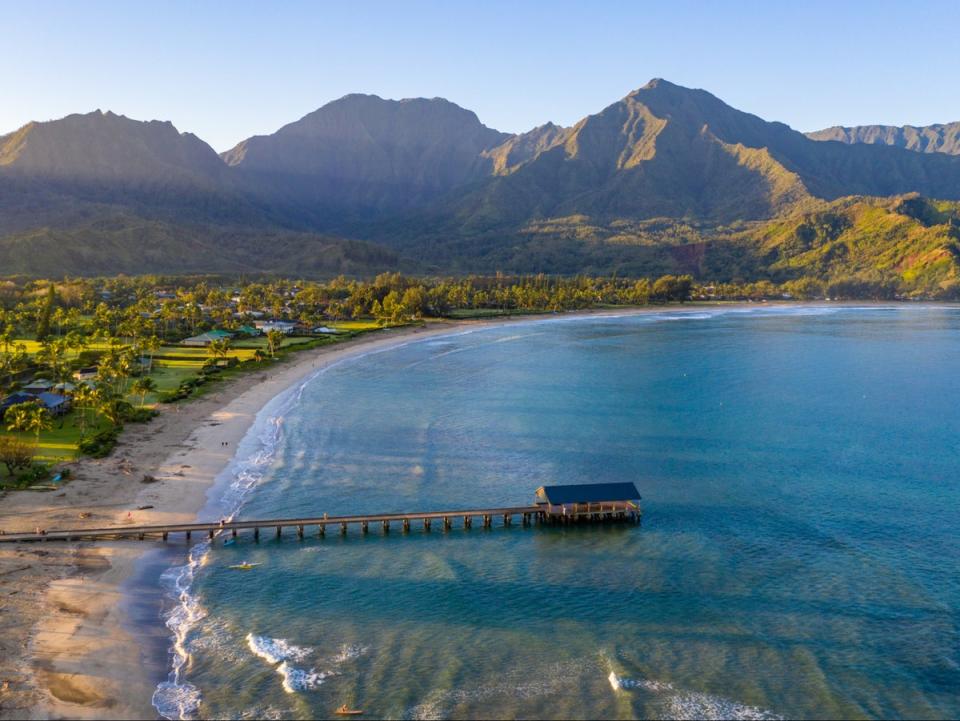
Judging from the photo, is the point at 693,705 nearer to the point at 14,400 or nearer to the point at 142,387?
the point at 142,387

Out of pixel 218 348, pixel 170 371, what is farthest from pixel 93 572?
pixel 218 348

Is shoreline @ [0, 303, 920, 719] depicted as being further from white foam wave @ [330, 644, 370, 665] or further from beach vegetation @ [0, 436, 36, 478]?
white foam wave @ [330, 644, 370, 665]

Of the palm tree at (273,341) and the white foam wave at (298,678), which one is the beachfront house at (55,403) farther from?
the white foam wave at (298,678)

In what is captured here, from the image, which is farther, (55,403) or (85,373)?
(85,373)

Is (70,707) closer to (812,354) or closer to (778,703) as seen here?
(778,703)

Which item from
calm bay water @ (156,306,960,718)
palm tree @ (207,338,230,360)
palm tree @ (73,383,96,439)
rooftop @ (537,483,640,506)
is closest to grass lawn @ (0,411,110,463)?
palm tree @ (73,383,96,439)

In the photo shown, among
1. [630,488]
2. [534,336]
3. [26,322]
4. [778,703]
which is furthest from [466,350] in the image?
[778,703]

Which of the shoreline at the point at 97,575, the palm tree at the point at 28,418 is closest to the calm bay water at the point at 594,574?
the shoreline at the point at 97,575
